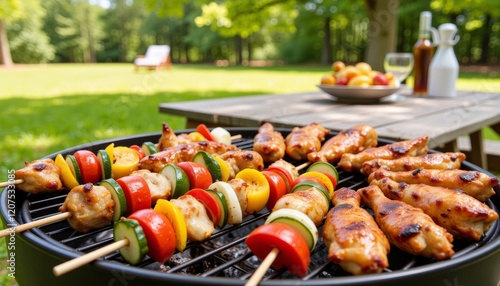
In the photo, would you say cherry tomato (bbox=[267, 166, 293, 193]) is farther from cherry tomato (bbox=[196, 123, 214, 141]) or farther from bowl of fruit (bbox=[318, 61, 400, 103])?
bowl of fruit (bbox=[318, 61, 400, 103])

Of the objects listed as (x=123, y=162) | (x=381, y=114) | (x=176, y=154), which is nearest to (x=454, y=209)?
(x=176, y=154)

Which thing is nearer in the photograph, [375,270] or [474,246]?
[375,270]

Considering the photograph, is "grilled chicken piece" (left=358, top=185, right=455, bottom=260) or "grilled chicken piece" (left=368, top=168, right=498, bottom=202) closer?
"grilled chicken piece" (left=358, top=185, right=455, bottom=260)

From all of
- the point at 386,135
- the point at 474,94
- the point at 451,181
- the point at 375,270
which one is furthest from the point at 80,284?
the point at 474,94

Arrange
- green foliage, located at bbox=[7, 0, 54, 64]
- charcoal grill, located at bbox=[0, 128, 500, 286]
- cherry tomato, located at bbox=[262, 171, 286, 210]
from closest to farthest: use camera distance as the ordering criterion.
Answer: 1. charcoal grill, located at bbox=[0, 128, 500, 286]
2. cherry tomato, located at bbox=[262, 171, 286, 210]
3. green foliage, located at bbox=[7, 0, 54, 64]

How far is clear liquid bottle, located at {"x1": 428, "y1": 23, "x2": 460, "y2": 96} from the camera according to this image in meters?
4.38

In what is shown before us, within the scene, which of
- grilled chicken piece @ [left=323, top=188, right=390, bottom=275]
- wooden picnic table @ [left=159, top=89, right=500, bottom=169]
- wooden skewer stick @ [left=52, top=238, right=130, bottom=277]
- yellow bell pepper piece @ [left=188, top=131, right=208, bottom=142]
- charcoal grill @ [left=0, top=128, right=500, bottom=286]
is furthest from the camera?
wooden picnic table @ [left=159, top=89, right=500, bottom=169]

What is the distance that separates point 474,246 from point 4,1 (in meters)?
25.1

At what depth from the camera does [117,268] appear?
991mm

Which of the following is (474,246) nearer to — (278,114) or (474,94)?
(278,114)

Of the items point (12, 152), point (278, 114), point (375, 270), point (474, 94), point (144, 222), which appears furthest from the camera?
point (12, 152)

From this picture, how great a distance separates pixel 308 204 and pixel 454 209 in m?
0.50

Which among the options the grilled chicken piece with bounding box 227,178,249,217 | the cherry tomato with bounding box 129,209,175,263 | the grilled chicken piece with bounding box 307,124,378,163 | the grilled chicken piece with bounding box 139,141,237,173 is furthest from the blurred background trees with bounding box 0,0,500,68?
the cherry tomato with bounding box 129,209,175,263

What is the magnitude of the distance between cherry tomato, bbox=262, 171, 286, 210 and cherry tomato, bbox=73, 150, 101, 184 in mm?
791
